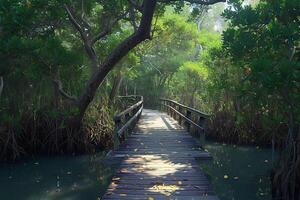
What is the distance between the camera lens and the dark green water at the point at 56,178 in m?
8.78

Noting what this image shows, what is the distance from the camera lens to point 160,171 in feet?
25.6

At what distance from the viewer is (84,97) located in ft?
39.2

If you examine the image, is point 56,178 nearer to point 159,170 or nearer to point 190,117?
point 159,170

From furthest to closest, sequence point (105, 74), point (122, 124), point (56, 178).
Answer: point (105, 74) < point (122, 124) < point (56, 178)

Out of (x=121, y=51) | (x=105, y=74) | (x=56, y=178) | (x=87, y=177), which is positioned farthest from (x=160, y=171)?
(x=105, y=74)

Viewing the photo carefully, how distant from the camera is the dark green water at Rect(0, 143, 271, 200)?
877 cm

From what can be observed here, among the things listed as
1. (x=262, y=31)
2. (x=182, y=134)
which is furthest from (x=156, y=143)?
(x=262, y=31)

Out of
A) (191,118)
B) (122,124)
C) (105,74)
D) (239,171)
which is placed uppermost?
(105,74)

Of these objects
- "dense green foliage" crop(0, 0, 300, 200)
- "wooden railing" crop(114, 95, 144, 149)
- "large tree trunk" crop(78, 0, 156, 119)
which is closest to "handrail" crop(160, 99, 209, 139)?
"dense green foliage" crop(0, 0, 300, 200)

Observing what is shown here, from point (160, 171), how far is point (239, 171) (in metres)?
3.88

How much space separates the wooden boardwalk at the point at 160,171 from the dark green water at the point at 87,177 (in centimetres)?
96

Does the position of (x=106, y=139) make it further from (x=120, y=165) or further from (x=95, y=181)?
(x=120, y=165)

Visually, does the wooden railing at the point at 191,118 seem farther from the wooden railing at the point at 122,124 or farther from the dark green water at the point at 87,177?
the wooden railing at the point at 122,124

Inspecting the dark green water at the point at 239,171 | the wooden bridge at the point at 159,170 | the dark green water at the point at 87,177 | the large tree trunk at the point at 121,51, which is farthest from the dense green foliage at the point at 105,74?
the wooden bridge at the point at 159,170
